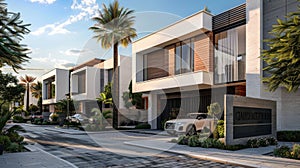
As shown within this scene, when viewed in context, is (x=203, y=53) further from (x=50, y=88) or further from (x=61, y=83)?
(x=50, y=88)

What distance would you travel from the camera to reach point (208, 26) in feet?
56.6

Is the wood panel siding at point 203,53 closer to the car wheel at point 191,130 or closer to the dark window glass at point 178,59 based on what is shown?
the dark window glass at point 178,59

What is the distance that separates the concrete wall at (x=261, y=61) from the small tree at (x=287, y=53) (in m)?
4.91

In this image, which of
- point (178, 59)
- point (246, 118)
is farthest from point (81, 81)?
point (246, 118)

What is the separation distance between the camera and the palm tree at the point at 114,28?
75.2 feet

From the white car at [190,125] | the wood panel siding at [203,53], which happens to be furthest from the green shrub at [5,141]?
the wood panel siding at [203,53]

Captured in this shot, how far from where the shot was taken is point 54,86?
Answer: 46969 millimetres

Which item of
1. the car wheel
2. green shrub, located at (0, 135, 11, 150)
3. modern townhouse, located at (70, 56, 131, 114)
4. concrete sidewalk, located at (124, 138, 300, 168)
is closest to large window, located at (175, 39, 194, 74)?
the car wheel

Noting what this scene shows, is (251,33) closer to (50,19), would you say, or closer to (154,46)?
(154,46)

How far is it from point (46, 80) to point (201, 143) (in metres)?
45.3

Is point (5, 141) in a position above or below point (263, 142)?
above

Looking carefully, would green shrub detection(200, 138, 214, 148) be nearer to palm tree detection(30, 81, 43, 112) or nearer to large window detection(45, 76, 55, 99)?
large window detection(45, 76, 55, 99)

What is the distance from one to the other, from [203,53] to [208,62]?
0.83 meters

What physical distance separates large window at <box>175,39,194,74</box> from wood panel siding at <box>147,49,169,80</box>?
4.16 ft
